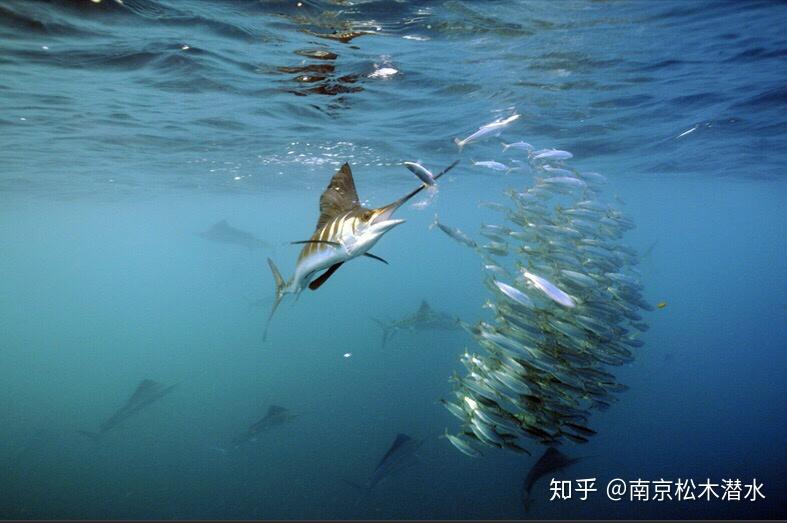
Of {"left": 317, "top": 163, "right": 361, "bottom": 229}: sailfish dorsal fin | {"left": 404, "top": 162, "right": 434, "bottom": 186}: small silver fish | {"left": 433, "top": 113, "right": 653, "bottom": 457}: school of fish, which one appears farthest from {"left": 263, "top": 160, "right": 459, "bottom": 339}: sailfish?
{"left": 433, "top": 113, "right": 653, "bottom": 457}: school of fish

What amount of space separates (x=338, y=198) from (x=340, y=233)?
664 mm

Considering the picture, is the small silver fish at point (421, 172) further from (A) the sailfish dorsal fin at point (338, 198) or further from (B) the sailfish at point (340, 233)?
(A) the sailfish dorsal fin at point (338, 198)

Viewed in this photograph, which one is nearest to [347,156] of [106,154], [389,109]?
[389,109]

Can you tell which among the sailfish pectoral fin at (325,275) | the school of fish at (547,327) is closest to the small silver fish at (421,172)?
the sailfish pectoral fin at (325,275)

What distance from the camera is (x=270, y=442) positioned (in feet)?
48.7

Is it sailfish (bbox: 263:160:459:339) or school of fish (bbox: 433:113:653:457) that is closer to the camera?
sailfish (bbox: 263:160:459:339)

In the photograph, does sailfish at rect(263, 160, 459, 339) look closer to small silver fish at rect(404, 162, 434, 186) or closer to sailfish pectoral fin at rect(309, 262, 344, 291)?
sailfish pectoral fin at rect(309, 262, 344, 291)

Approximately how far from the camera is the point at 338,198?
3.51m

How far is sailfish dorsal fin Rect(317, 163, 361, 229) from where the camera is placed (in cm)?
348

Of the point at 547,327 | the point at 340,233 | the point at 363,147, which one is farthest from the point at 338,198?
the point at 363,147

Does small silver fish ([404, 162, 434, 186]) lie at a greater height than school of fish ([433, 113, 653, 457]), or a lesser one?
greater

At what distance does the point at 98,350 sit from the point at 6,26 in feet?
136

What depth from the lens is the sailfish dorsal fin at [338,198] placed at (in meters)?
3.48

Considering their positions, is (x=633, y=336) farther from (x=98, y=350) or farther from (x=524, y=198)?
(x=98, y=350)
